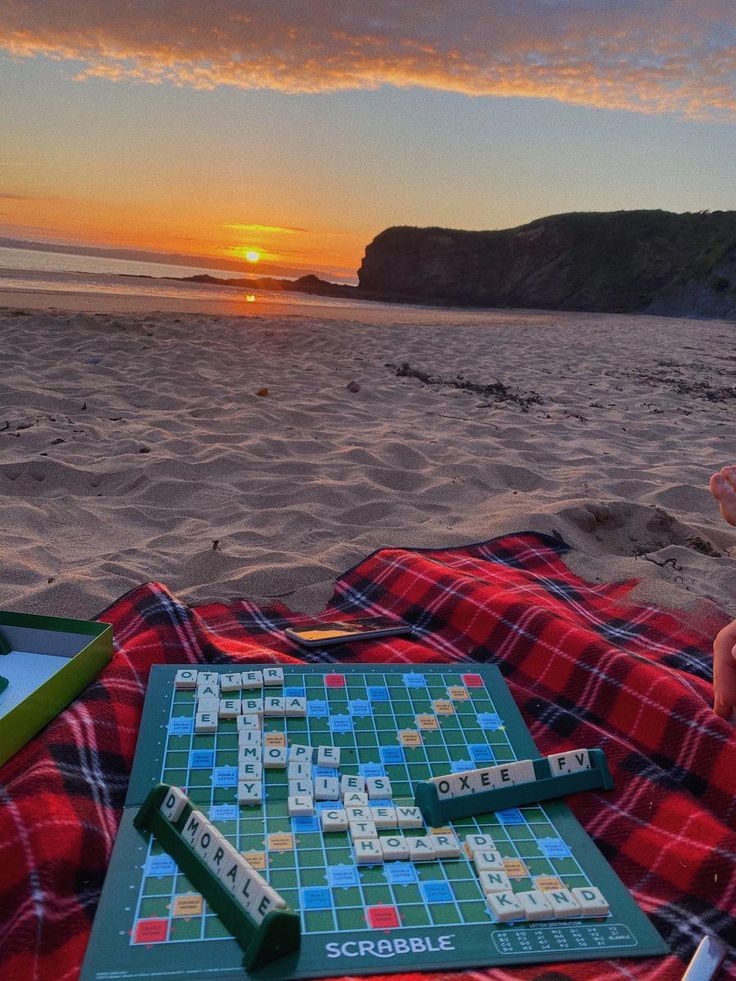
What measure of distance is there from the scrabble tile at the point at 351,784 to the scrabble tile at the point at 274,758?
12 cm

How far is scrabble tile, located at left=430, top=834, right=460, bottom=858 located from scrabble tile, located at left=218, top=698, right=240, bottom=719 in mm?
510

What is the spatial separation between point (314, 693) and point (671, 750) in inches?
31.2

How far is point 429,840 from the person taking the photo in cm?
132

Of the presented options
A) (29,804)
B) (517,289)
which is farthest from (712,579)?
(517,289)

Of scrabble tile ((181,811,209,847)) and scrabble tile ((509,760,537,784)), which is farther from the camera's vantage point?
scrabble tile ((509,760,537,784))

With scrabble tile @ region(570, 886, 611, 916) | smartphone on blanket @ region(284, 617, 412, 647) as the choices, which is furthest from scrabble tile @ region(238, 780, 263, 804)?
smartphone on blanket @ region(284, 617, 412, 647)

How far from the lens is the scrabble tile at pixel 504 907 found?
119 cm

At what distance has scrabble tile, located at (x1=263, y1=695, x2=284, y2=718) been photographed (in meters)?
1.65

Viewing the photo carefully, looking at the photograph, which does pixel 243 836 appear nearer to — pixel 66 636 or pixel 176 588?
pixel 66 636

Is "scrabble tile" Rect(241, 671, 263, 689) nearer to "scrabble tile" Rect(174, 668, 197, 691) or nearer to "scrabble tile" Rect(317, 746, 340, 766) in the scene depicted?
"scrabble tile" Rect(174, 668, 197, 691)

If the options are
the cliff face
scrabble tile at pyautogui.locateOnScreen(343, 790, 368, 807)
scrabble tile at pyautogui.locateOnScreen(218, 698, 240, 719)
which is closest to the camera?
scrabble tile at pyautogui.locateOnScreen(343, 790, 368, 807)

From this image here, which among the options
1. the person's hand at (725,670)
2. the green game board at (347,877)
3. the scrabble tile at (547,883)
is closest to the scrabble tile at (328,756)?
the green game board at (347,877)

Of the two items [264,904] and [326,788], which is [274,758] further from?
[264,904]

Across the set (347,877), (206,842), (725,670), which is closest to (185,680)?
(206,842)
